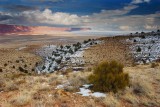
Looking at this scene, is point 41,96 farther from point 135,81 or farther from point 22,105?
point 135,81

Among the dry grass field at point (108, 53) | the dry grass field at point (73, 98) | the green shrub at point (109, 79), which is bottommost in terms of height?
the dry grass field at point (108, 53)

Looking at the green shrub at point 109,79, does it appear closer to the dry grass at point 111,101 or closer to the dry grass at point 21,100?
the dry grass at point 111,101

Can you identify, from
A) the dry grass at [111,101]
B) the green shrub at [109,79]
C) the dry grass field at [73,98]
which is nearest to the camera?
the dry grass at [111,101]

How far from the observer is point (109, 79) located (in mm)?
11867

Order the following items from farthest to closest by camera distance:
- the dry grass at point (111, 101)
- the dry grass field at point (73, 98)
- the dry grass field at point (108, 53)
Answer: the dry grass field at point (108, 53)
the dry grass field at point (73, 98)
the dry grass at point (111, 101)

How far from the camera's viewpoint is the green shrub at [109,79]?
38.3 ft

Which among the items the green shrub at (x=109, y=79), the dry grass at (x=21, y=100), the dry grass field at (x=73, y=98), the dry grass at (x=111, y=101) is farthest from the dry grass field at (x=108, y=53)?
the dry grass at (x=21, y=100)

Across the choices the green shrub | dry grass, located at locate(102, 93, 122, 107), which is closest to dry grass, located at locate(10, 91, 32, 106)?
dry grass, located at locate(102, 93, 122, 107)

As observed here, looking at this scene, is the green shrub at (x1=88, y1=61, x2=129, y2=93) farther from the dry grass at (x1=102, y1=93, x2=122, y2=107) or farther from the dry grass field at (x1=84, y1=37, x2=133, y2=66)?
the dry grass field at (x1=84, y1=37, x2=133, y2=66)

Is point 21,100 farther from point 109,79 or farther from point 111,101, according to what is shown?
point 109,79

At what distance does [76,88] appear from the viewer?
1235 centimetres

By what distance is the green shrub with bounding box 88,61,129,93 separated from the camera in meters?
11.7

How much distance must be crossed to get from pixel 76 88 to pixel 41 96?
2.11m

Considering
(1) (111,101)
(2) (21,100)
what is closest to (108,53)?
(1) (111,101)
